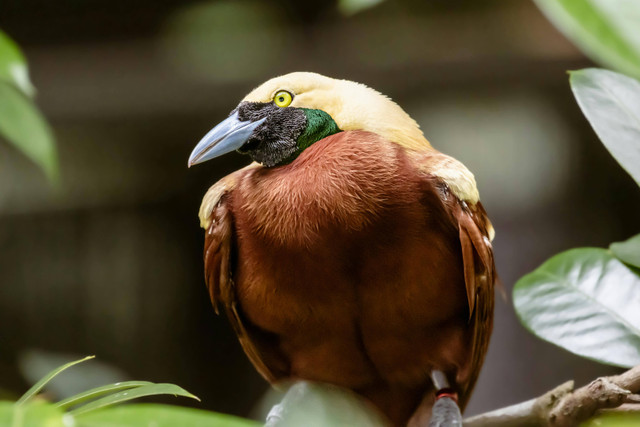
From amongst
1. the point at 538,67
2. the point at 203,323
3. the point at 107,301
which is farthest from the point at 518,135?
the point at 107,301

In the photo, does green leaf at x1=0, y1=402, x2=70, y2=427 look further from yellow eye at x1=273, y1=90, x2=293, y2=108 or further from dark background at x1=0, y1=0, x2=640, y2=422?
dark background at x1=0, y1=0, x2=640, y2=422

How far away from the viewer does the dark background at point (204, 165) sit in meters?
2.07

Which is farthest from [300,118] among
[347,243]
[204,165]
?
[204,165]

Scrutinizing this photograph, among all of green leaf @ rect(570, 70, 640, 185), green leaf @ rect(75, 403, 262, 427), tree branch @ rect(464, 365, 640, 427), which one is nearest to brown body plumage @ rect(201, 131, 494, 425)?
tree branch @ rect(464, 365, 640, 427)

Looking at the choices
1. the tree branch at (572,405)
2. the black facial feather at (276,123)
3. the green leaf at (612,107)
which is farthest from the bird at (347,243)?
the green leaf at (612,107)

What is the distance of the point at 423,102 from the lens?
2291mm

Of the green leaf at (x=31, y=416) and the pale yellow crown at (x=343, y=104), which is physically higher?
the pale yellow crown at (x=343, y=104)

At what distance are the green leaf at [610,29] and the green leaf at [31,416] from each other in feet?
0.98

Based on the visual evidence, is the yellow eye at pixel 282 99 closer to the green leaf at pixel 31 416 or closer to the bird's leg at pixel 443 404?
the bird's leg at pixel 443 404

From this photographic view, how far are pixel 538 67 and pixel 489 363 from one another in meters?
1.03

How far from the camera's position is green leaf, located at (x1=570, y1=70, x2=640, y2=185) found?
2.68 ft

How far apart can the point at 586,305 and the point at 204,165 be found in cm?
170

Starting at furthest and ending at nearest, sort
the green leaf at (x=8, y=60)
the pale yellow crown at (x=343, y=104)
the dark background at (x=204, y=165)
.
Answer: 1. the dark background at (x=204, y=165)
2. the pale yellow crown at (x=343, y=104)
3. the green leaf at (x=8, y=60)

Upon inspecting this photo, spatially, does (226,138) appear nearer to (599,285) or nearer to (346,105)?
(346,105)
